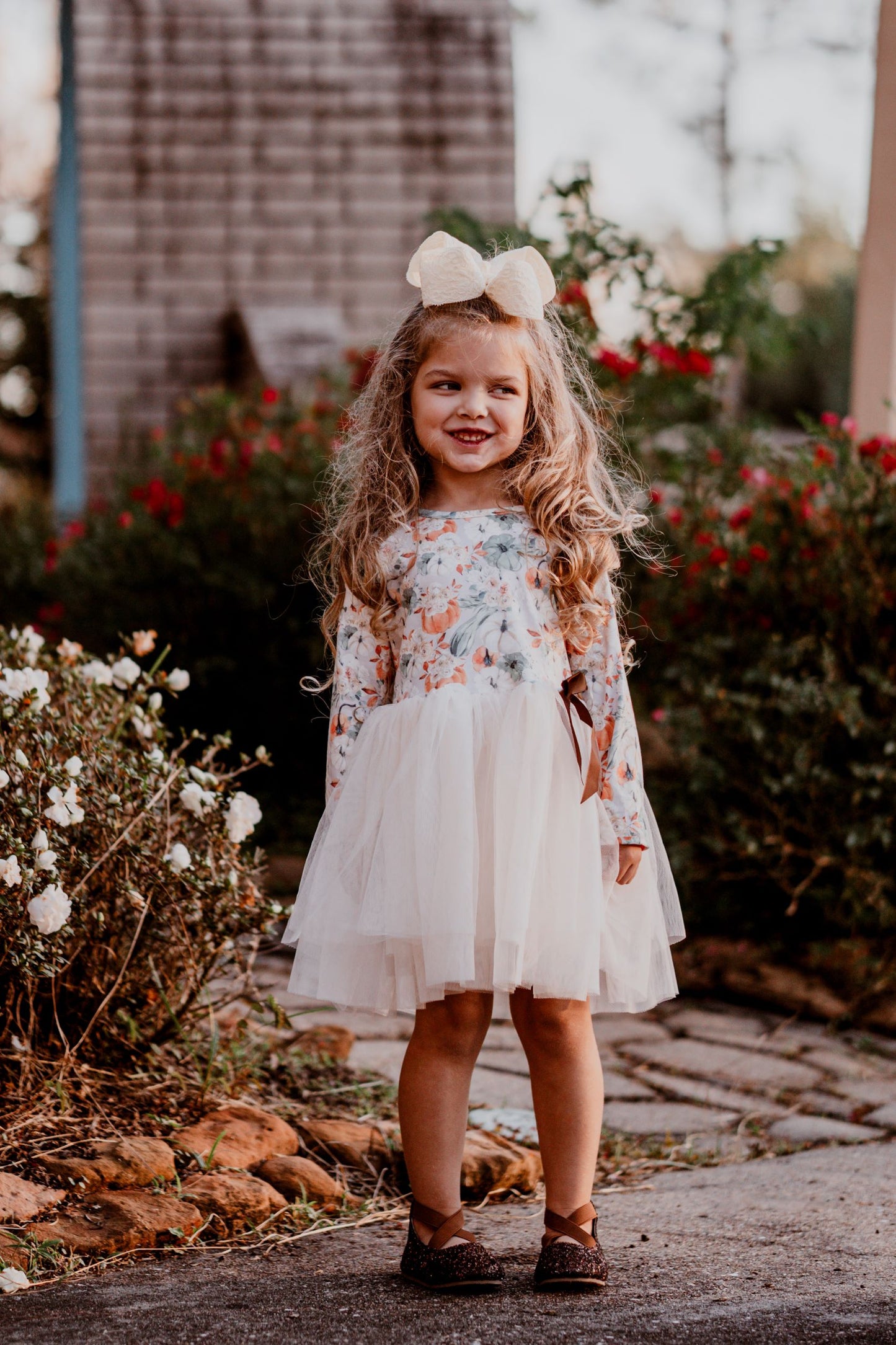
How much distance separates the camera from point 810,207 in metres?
24.3

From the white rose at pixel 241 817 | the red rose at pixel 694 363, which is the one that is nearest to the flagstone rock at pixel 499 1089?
the white rose at pixel 241 817

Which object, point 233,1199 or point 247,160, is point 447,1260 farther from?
point 247,160

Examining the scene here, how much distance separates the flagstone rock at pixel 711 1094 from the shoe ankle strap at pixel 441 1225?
1.35m

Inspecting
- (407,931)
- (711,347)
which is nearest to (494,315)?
(407,931)

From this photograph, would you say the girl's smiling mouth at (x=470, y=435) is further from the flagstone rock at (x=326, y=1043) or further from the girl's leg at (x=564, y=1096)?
the flagstone rock at (x=326, y=1043)

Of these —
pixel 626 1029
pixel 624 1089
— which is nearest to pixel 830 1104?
pixel 624 1089

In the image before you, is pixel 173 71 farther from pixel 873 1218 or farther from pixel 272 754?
pixel 873 1218

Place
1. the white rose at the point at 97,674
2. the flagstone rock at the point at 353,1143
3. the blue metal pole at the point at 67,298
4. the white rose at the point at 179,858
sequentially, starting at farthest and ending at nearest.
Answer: the blue metal pole at the point at 67,298 → the white rose at the point at 97,674 → the flagstone rock at the point at 353,1143 → the white rose at the point at 179,858

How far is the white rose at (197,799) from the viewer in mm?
2654

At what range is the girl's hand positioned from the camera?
233 centimetres

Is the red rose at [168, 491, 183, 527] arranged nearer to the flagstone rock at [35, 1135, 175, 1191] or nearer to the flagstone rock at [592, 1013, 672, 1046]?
the flagstone rock at [592, 1013, 672, 1046]

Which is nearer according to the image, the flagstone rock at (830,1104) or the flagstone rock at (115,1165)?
the flagstone rock at (115,1165)

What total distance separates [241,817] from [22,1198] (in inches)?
30.6

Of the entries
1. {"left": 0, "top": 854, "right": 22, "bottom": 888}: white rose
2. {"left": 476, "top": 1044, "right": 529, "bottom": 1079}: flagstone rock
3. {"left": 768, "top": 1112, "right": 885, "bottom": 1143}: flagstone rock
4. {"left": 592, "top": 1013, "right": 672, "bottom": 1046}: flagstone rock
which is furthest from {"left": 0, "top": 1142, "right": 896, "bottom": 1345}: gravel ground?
{"left": 592, "top": 1013, "right": 672, "bottom": 1046}: flagstone rock
